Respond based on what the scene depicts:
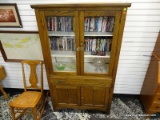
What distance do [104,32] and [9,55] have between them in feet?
5.72

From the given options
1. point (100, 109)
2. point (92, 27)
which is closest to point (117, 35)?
point (92, 27)

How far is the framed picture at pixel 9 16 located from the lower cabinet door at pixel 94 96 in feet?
4.71

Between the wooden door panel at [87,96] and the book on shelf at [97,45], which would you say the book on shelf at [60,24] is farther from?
the wooden door panel at [87,96]

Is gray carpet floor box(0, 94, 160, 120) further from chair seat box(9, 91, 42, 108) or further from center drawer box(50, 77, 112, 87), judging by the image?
center drawer box(50, 77, 112, 87)

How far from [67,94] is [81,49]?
2.84 ft

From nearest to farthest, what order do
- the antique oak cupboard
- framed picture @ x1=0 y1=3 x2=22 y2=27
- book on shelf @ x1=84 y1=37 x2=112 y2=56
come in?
the antique oak cupboard, book on shelf @ x1=84 y1=37 x2=112 y2=56, framed picture @ x1=0 y1=3 x2=22 y2=27

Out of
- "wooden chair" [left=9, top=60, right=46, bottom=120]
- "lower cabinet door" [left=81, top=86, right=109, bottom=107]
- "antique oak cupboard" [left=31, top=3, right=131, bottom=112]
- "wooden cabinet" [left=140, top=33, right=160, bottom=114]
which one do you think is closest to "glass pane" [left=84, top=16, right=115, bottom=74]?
"antique oak cupboard" [left=31, top=3, right=131, bottom=112]

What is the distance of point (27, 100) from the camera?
2.06m

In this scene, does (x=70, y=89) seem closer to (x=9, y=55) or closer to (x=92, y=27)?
(x=92, y=27)

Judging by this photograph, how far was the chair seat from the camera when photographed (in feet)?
6.40

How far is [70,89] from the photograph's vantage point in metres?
2.04

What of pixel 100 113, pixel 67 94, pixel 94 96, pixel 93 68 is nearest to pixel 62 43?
pixel 93 68

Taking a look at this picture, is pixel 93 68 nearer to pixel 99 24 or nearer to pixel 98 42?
pixel 98 42

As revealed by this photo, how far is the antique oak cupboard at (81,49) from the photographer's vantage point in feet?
4.63
